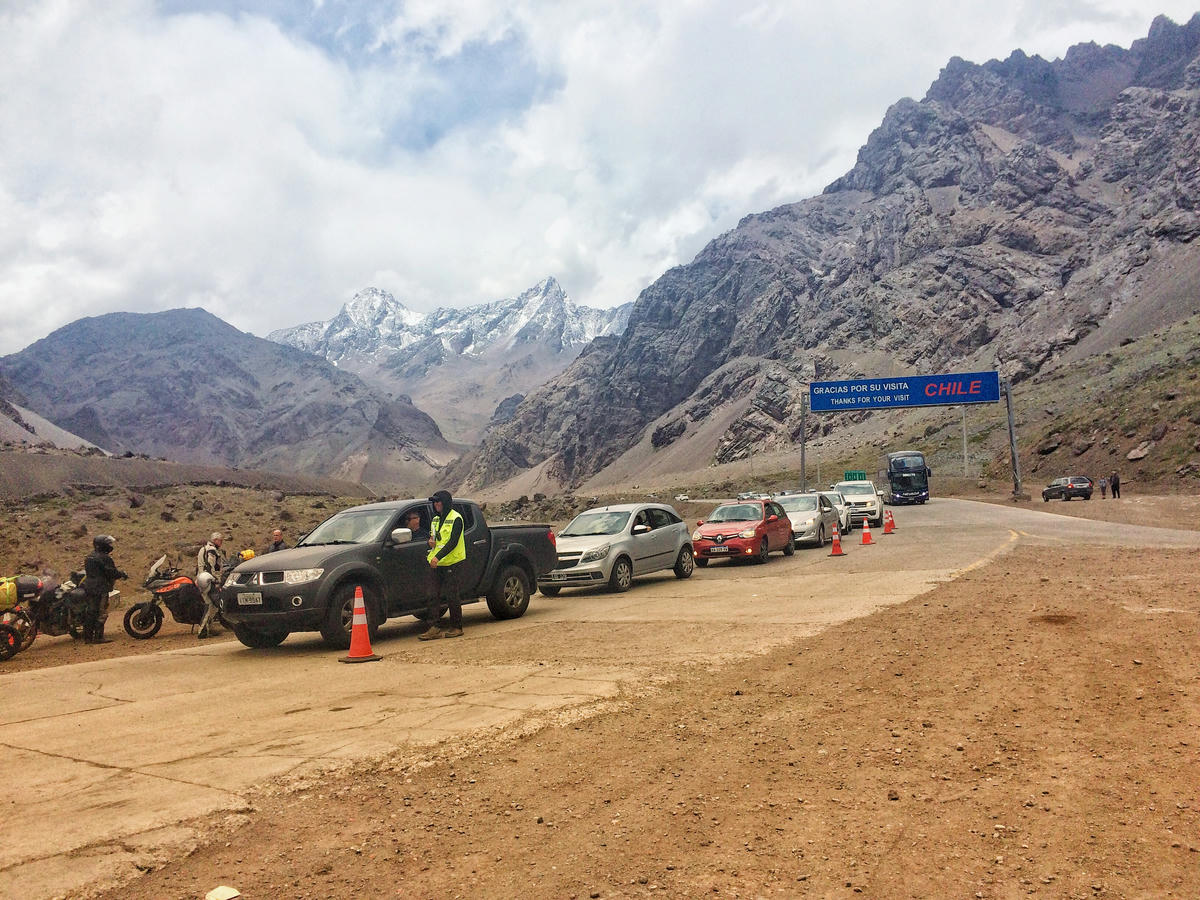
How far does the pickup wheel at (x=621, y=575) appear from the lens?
51.3ft

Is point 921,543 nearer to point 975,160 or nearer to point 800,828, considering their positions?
point 800,828

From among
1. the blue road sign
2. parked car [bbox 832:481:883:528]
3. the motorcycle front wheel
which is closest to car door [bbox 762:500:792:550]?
parked car [bbox 832:481:883:528]

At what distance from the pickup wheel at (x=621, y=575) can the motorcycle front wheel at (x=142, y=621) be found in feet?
25.4

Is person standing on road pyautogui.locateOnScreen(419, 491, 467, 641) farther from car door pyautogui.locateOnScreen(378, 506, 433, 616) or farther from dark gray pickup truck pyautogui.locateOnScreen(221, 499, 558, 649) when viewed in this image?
dark gray pickup truck pyautogui.locateOnScreen(221, 499, 558, 649)

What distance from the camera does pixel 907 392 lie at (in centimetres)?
5744

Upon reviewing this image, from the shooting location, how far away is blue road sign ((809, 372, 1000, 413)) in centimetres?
5519

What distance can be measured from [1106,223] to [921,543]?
12739cm

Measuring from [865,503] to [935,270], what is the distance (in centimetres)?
11741

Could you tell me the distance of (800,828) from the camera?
387 centimetres

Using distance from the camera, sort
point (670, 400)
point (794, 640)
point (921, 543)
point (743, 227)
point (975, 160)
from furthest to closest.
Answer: point (743, 227)
point (670, 400)
point (975, 160)
point (921, 543)
point (794, 640)

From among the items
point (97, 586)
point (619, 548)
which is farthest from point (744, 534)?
point (97, 586)

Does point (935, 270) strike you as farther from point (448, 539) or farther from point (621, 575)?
point (448, 539)

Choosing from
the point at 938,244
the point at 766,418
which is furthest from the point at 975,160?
the point at 766,418

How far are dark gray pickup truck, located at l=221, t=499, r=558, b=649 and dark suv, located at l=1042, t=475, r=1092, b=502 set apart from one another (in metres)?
39.5
